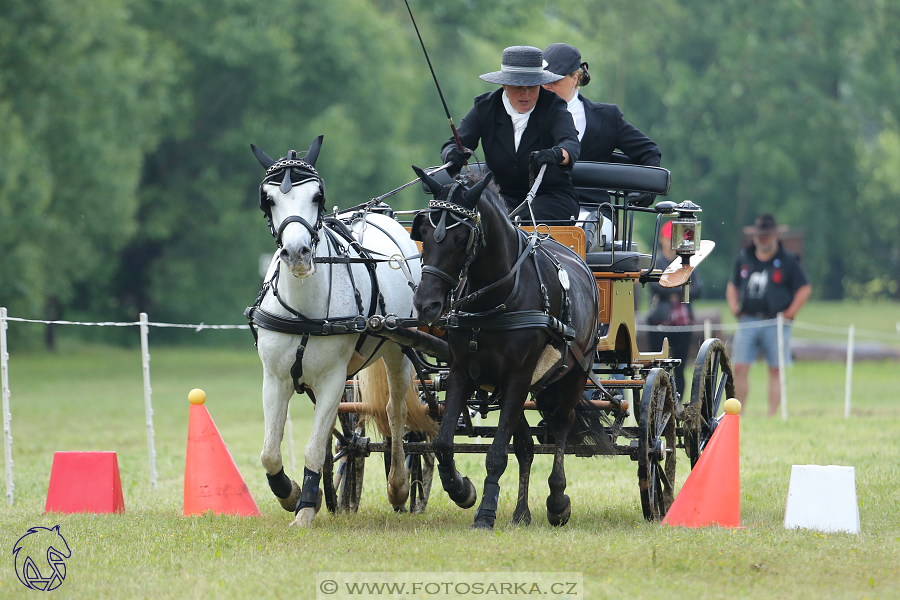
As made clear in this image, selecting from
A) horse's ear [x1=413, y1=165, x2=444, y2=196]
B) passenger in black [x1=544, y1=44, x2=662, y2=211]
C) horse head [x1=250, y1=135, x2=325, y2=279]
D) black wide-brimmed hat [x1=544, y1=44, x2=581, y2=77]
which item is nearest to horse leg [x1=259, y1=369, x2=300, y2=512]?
horse head [x1=250, y1=135, x2=325, y2=279]

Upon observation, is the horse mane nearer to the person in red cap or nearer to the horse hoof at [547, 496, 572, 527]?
the horse hoof at [547, 496, 572, 527]

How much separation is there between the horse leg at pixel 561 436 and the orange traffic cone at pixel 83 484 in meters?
2.72

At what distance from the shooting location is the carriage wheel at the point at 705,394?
7766 mm

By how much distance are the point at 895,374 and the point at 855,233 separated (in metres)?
23.6

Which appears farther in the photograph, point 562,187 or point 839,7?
point 839,7

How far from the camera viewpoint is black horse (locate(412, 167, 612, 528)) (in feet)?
Result: 19.1

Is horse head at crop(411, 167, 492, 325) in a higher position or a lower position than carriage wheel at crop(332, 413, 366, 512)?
higher

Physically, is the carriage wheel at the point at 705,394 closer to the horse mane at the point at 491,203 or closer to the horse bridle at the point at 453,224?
the horse mane at the point at 491,203

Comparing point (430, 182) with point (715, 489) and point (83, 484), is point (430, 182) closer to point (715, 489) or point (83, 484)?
point (715, 489)

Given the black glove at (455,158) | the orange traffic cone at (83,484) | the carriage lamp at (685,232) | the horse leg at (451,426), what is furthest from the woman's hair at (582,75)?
the orange traffic cone at (83,484)

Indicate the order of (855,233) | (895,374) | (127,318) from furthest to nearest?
(855,233) → (127,318) → (895,374)

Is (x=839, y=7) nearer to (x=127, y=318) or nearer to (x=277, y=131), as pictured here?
(x=277, y=131)

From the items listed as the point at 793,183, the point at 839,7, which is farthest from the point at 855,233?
the point at 839,7

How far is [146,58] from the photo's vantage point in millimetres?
24219
